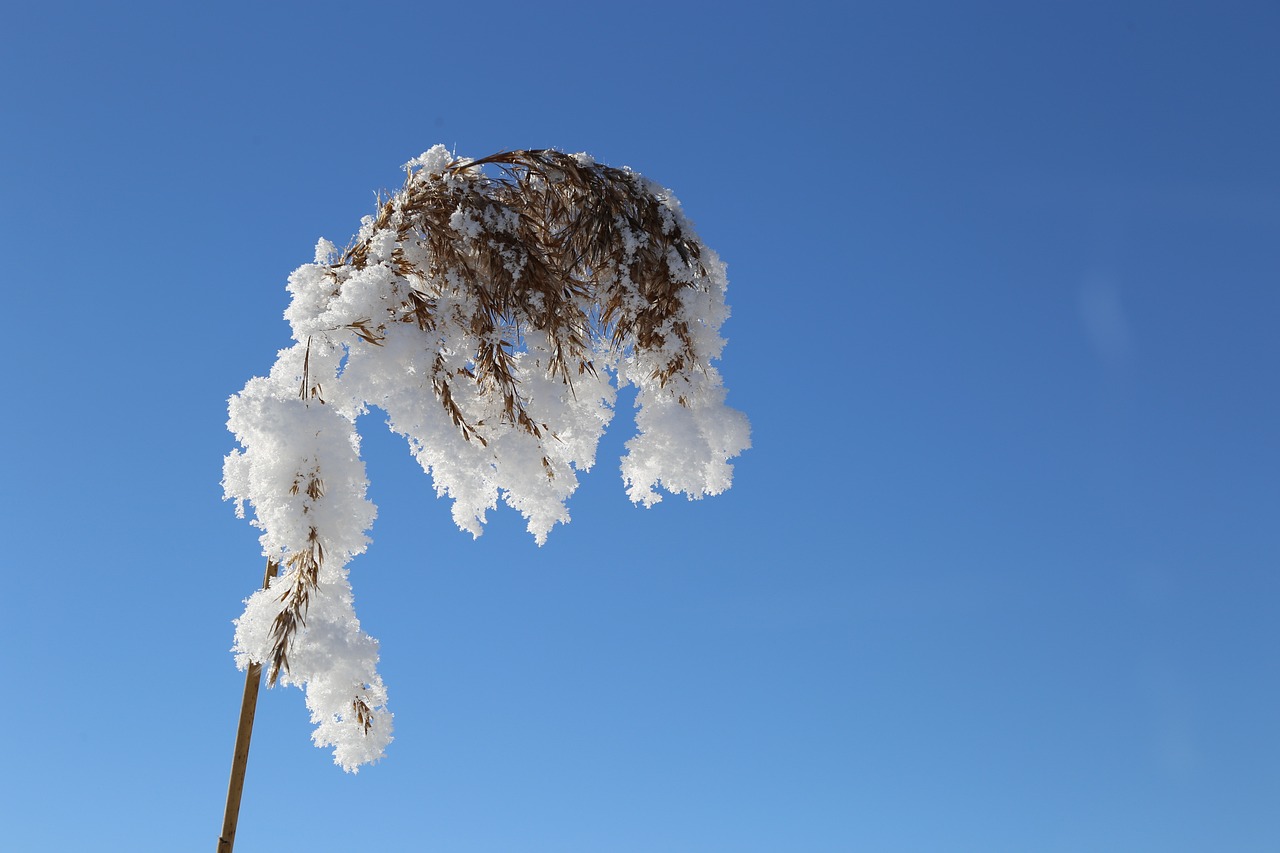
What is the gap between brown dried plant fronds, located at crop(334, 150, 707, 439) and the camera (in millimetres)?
6406

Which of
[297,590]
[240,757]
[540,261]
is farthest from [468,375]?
[240,757]

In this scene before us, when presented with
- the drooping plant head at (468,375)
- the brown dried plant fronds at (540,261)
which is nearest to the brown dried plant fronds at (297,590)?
the drooping plant head at (468,375)

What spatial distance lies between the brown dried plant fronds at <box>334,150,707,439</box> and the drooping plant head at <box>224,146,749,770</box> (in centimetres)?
1

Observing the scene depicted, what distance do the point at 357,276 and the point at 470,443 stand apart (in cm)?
110

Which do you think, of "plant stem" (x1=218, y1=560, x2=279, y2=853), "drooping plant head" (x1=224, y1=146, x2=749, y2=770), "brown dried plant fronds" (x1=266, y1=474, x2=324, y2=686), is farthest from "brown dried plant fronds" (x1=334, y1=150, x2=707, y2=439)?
"plant stem" (x1=218, y1=560, x2=279, y2=853)

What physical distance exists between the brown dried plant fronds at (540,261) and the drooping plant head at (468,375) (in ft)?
0.04

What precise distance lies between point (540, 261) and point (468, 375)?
0.79 metres

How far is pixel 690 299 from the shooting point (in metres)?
6.60

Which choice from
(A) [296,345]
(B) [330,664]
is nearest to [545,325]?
(A) [296,345]

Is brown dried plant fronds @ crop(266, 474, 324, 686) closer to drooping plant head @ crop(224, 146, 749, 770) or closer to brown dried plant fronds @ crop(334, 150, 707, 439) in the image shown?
drooping plant head @ crop(224, 146, 749, 770)

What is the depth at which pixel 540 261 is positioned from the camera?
6.50 meters

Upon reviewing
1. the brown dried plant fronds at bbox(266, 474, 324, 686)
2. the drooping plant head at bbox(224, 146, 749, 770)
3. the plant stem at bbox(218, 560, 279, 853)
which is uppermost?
the drooping plant head at bbox(224, 146, 749, 770)

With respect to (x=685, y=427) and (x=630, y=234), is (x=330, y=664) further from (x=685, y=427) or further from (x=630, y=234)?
(x=630, y=234)

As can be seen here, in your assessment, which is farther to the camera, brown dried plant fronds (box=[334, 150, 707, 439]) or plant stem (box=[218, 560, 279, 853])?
brown dried plant fronds (box=[334, 150, 707, 439])
